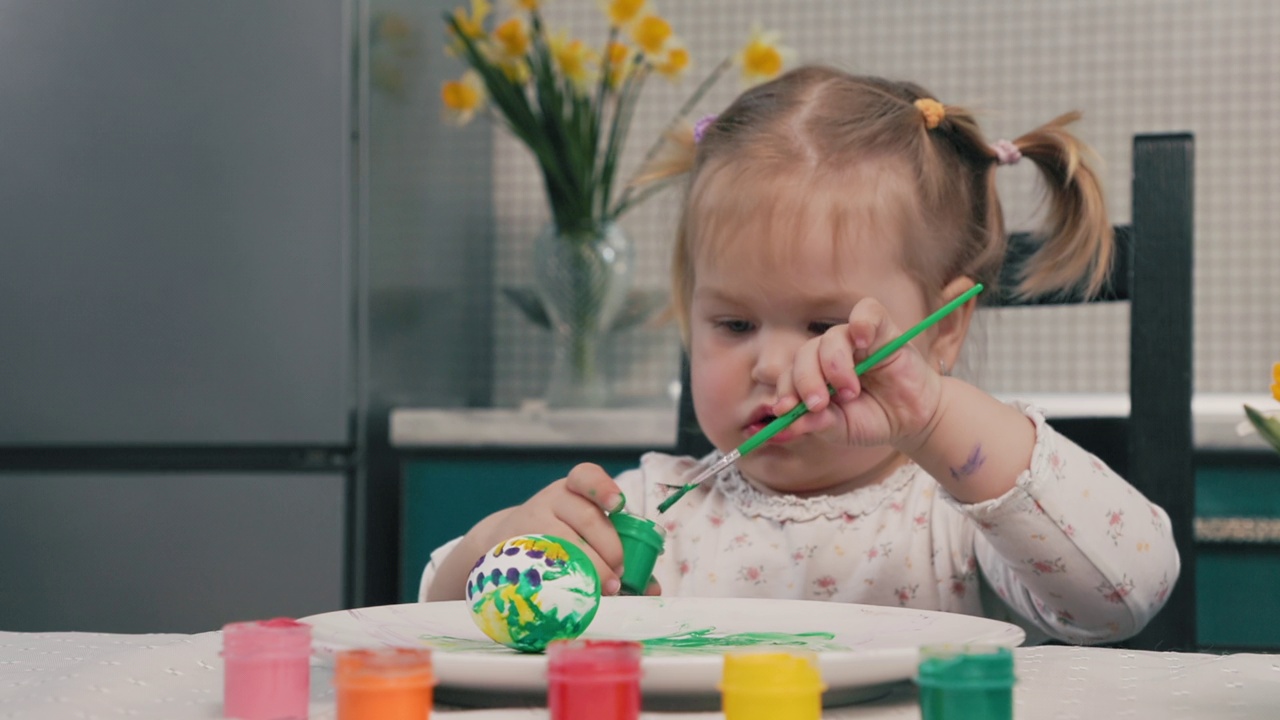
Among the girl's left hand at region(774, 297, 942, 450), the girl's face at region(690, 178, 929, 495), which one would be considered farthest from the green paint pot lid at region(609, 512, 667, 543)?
the girl's face at region(690, 178, 929, 495)

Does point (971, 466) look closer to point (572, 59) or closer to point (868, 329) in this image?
point (868, 329)

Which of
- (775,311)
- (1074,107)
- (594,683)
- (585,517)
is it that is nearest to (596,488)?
(585,517)

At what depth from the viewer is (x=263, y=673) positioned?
45 centimetres

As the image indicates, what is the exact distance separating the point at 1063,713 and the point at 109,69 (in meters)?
1.49

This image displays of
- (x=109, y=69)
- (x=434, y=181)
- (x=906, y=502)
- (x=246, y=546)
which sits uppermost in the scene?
(x=109, y=69)

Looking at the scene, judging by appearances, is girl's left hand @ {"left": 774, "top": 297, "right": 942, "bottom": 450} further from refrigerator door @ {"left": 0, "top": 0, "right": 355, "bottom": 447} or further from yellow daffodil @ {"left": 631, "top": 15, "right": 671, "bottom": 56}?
yellow daffodil @ {"left": 631, "top": 15, "right": 671, "bottom": 56}

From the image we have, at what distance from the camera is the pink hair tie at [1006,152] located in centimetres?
108

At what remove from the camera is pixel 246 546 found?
1584 millimetres

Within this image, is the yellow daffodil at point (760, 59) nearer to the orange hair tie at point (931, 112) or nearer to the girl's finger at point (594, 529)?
the orange hair tie at point (931, 112)

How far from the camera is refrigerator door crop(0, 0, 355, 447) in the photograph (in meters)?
1.59

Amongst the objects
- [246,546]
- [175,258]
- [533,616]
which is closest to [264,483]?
[246,546]

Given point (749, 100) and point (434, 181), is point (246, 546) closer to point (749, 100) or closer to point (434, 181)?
point (434, 181)

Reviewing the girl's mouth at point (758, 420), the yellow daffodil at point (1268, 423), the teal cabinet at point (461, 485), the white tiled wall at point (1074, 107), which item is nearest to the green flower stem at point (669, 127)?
the white tiled wall at point (1074, 107)

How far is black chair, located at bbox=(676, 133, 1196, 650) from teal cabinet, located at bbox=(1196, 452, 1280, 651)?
0.48m
